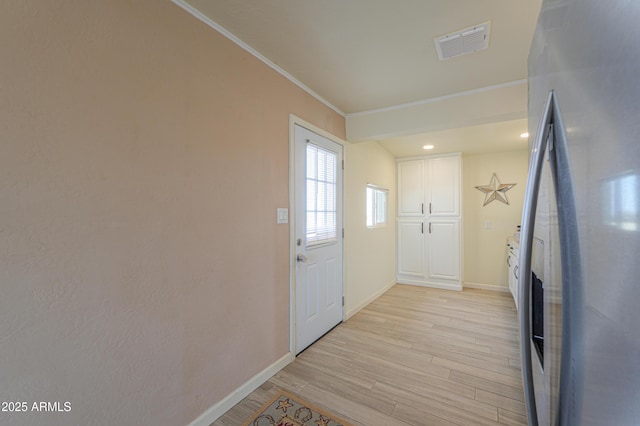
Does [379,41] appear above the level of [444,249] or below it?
above

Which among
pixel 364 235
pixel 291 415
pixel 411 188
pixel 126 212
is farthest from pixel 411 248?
pixel 126 212

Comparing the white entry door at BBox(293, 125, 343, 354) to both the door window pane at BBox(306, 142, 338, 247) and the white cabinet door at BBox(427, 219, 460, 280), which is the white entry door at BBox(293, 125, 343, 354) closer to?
the door window pane at BBox(306, 142, 338, 247)

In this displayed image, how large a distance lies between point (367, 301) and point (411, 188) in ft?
7.30

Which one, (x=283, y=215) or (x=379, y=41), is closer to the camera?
(x=379, y=41)

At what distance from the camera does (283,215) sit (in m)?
2.28

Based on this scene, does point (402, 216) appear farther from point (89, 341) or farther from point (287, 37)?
point (89, 341)

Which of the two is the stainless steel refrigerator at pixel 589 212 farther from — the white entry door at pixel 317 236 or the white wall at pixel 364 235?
the white wall at pixel 364 235

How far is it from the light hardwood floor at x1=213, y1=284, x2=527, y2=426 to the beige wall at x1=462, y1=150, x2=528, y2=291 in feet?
3.92

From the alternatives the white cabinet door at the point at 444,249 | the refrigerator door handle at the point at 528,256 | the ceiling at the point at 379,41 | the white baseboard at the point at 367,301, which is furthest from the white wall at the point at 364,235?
the refrigerator door handle at the point at 528,256

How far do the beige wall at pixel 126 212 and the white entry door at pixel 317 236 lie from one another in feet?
1.70

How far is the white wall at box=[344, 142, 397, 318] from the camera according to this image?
336 centimetres

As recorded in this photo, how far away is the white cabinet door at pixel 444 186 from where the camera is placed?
4461mm

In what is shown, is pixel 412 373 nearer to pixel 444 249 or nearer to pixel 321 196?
pixel 321 196

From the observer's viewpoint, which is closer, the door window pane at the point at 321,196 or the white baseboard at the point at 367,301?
the door window pane at the point at 321,196
